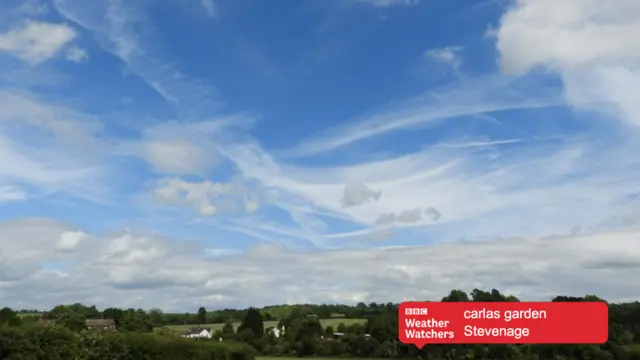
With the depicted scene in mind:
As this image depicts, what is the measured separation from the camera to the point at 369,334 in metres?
67.8

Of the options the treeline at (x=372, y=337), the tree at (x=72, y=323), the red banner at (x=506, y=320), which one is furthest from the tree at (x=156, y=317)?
the red banner at (x=506, y=320)

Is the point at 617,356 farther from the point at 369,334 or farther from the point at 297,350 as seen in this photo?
the point at 297,350

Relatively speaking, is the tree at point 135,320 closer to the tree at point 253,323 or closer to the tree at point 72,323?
the tree at point 253,323

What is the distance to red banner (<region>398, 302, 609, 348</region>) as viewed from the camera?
2988 cm

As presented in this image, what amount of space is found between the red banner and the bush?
1017 cm

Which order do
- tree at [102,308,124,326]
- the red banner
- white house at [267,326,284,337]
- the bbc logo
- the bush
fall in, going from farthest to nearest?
tree at [102,308,124,326] → white house at [267,326,284,337] → the bbc logo → the red banner → the bush

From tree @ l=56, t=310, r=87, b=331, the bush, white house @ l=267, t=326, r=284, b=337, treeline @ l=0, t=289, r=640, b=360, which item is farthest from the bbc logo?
white house @ l=267, t=326, r=284, b=337

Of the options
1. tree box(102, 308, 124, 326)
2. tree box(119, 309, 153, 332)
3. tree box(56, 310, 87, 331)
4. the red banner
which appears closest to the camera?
tree box(56, 310, 87, 331)

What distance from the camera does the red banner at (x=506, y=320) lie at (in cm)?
2988

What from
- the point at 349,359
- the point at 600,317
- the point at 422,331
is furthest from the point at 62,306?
the point at 600,317

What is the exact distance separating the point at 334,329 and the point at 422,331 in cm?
4565

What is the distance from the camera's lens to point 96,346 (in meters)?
22.8

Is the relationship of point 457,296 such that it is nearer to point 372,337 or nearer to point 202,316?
point 372,337

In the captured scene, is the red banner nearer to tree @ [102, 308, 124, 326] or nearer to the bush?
the bush
